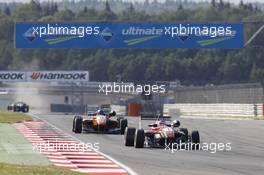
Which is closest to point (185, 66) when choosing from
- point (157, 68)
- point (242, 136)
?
point (157, 68)

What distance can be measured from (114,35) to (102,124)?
1770 centimetres

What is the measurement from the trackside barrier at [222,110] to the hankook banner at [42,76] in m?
13.2

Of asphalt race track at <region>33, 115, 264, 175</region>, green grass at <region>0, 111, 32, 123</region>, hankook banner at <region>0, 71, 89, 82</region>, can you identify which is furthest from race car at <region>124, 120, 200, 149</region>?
hankook banner at <region>0, 71, 89, 82</region>

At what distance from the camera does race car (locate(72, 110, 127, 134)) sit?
27.2 m

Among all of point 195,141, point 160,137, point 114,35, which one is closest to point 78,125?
point 160,137

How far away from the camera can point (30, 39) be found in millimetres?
43938

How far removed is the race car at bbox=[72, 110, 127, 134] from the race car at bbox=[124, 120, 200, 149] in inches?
237

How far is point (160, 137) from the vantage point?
2069 cm

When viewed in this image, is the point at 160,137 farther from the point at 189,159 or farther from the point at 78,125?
the point at 78,125

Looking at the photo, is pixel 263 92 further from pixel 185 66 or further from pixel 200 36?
pixel 185 66

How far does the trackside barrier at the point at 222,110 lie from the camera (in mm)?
44500

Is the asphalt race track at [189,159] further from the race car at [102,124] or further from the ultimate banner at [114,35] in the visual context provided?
the ultimate banner at [114,35]

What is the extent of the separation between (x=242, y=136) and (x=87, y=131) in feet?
16.8

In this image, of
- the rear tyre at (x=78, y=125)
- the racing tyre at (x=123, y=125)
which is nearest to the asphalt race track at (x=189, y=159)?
the racing tyre at (x=123, y=125)
